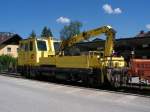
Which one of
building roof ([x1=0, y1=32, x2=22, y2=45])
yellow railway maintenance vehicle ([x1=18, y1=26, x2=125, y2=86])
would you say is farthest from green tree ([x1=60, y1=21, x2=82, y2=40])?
yellow railway maintenance vehicle ([x1=18, y1=26, x2=125, y2=86])

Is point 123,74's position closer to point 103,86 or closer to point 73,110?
point 103,86

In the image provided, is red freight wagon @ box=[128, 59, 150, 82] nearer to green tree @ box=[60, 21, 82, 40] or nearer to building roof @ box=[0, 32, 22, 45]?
building roof @ box=[0, 32, 22, 45]

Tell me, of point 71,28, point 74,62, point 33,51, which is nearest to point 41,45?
point 33,51

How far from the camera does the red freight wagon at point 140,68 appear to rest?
1742cm

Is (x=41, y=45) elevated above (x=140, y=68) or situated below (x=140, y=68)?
above

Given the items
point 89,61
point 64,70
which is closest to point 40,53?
point 64,70

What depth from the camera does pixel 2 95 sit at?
16.0 m

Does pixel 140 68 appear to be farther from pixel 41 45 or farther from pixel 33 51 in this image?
pixel 33 51

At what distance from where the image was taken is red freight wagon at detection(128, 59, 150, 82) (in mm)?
17422

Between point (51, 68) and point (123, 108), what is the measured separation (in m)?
11.6

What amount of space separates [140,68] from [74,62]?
4.90m

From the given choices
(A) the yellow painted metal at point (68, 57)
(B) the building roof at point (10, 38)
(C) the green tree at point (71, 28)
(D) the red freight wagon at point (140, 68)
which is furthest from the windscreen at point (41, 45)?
(C) the green tree at point (71, 28)

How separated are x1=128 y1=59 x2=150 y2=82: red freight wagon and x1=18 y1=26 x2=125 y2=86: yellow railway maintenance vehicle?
1394 mm

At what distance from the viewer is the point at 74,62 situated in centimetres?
2133
